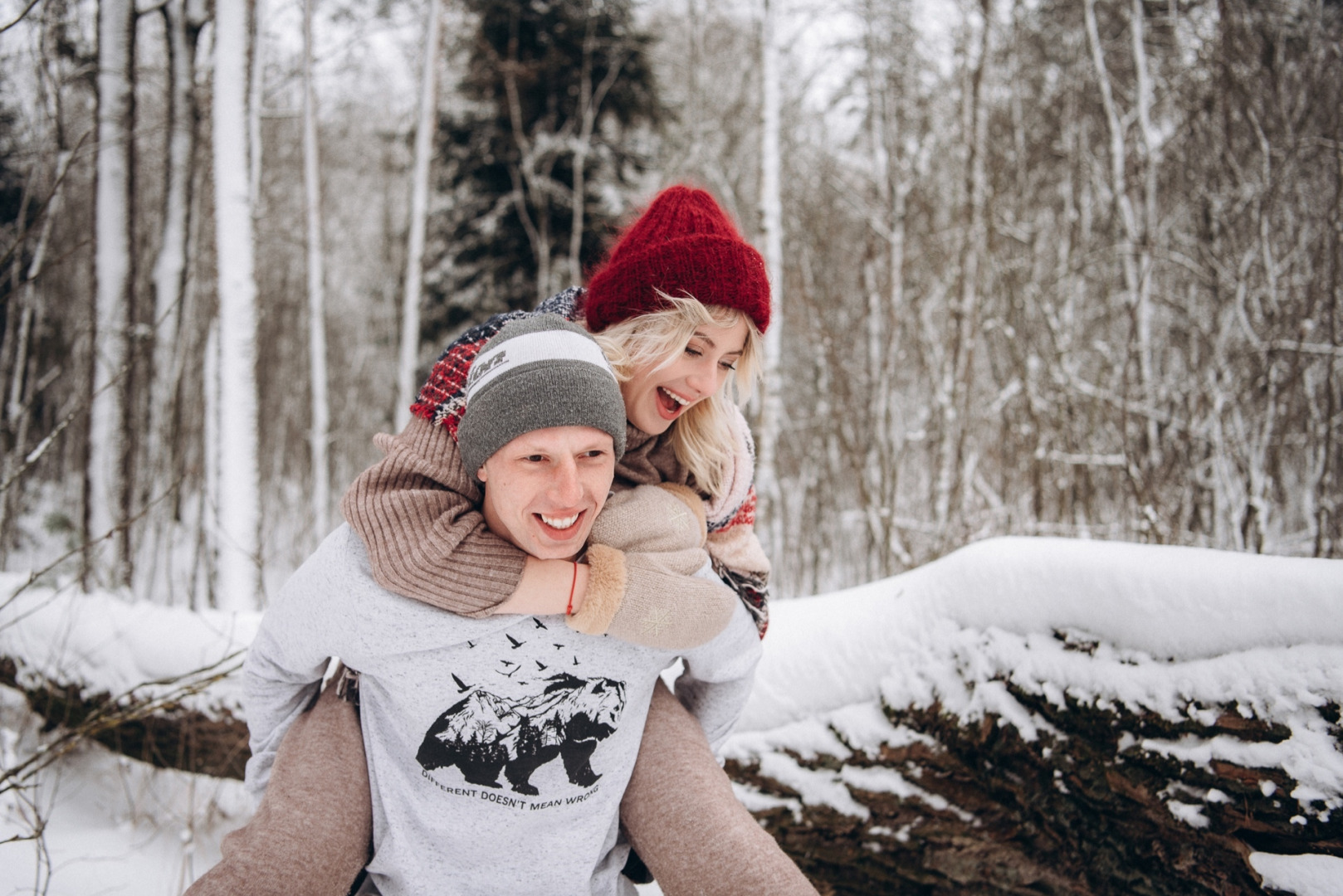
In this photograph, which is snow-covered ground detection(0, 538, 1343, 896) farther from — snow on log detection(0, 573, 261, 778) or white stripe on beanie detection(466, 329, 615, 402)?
white stripe on beanie detection(466, 329, 615, 402)

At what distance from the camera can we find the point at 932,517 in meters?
4.47

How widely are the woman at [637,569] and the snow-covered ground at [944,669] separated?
22.4 inches

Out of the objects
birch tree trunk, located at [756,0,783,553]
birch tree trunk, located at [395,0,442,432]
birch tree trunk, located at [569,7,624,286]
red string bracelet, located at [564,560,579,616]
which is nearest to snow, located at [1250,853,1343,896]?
red string bracelet, located at [564,560,579,616]

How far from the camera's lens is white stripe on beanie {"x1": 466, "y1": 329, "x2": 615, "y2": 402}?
1.30m

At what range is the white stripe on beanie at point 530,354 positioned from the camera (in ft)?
4.27

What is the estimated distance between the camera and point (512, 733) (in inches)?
54.9

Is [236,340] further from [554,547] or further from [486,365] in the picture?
[554,547]

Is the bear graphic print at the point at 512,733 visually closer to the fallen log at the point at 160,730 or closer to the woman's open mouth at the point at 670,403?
the woman's open mouth at the point at 670,403

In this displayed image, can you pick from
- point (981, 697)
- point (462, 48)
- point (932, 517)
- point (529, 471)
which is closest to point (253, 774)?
point (529, 471)

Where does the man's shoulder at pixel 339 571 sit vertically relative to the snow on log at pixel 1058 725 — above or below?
above

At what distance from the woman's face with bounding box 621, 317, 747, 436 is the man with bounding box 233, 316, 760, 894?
214 mm

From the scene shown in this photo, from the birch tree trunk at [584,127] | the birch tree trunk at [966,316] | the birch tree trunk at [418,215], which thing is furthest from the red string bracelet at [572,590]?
the birch tree trunk at [584,127]

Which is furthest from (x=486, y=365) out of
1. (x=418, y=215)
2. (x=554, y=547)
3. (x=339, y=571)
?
(x=418, y=215)

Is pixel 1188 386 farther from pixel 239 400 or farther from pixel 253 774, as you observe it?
pixel 239 400
